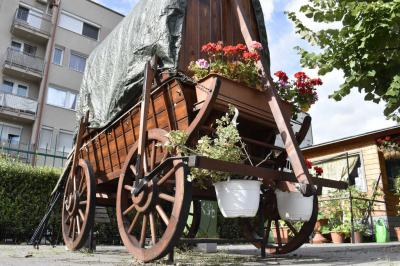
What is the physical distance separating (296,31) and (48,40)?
58.7 ft

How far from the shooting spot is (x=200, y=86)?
378cm

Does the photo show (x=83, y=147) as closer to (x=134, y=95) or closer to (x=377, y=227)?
(x=134, y=95)

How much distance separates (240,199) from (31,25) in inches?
791

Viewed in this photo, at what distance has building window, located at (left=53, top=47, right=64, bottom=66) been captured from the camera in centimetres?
2059

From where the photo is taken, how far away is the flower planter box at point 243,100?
3.71 meters

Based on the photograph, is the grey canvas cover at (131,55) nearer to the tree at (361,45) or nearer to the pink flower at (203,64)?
the pink flower at (203,64)

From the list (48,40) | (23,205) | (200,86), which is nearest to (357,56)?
(200,86)

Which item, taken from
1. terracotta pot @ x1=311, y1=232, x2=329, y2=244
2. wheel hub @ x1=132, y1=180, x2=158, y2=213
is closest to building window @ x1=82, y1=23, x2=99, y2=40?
terracotta pot @ x1=311, y1=232, x2=329, y2=244

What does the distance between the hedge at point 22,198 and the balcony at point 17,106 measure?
10739 mm

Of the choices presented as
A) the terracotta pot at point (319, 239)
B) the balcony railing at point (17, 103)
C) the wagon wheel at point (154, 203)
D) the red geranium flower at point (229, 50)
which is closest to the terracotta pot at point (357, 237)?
the terracotta pot at point (319, 239)

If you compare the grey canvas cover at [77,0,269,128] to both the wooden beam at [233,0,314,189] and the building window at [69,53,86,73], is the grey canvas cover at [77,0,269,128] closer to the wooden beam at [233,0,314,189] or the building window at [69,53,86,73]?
the wooden beam at [233,0,314,189]

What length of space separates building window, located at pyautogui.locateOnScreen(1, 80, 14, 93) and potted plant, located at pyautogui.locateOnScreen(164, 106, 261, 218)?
1852 cm

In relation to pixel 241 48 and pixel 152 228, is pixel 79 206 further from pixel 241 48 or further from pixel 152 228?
pixel 241 48

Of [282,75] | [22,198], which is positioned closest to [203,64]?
[282,75]
